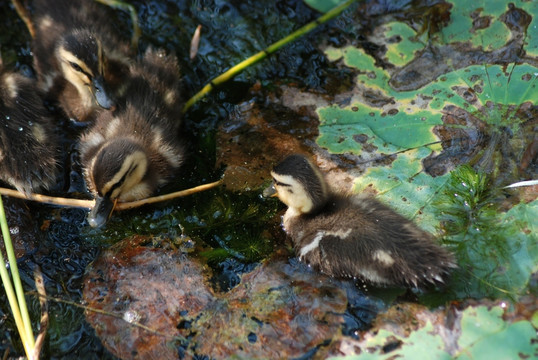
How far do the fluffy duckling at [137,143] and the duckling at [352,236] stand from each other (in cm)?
71

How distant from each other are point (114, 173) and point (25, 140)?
1.90 feet

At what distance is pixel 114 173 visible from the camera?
115 inches

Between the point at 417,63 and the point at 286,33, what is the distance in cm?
88

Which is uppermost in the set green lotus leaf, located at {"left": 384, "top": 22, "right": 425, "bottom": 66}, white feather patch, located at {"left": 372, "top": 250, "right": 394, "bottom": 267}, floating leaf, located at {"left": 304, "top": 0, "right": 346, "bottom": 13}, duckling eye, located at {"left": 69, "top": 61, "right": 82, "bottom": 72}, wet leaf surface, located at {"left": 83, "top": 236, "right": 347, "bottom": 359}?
duckling eye, located at {"left": 69, "top": 61, "right": 82, "bottom": 72}

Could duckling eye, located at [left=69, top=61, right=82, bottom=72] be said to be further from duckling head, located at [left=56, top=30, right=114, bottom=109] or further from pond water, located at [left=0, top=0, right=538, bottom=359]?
pond water, located at [left=0, top=0, right=538, bottom=359]

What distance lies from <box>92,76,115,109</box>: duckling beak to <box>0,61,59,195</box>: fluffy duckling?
1.06ft

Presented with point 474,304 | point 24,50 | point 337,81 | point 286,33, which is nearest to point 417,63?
point 337,81

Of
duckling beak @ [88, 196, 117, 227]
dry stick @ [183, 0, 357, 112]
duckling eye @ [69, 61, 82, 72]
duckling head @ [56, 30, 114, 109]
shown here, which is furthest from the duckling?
duckling eye @ [69, 61, 82, 72]

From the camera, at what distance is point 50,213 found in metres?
3.15

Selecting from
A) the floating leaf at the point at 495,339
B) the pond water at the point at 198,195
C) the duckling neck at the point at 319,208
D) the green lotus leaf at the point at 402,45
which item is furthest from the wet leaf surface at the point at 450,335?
the green lotus leaf at the point at 402,45

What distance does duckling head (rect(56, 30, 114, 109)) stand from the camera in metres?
3.28

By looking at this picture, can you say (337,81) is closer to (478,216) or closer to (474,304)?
(478,216)

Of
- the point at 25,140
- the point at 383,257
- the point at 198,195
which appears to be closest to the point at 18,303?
the point at 25,140

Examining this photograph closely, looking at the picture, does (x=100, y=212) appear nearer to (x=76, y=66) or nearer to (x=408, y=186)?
(x=76, y=66)
